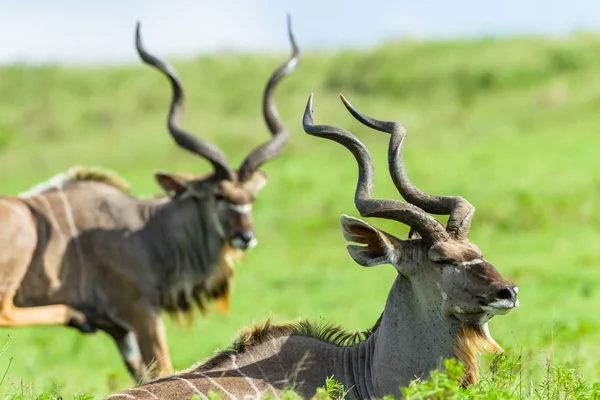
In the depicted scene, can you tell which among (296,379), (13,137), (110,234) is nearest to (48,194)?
(110,234)

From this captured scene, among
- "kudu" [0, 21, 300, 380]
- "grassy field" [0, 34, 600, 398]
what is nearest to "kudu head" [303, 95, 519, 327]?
"grassy field" [0, 34, 600, 398]

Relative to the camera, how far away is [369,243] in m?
5.16

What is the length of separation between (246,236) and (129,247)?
98 centimetres

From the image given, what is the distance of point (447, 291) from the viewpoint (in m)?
4.89

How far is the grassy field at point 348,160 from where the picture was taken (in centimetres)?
1238

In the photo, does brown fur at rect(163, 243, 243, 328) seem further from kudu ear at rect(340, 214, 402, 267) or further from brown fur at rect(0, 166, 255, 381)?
kudu ear at rect(340, 214, 402, 267)

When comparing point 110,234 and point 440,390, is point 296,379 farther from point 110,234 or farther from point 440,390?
point 110,234

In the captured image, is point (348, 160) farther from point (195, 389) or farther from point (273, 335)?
point (195, 389)

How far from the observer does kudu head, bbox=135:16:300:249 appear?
9109 millimetres

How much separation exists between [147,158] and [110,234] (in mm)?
18694

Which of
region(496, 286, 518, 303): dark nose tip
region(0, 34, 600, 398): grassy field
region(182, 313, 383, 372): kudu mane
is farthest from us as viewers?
region(0, 34, 600, 398): grassy field

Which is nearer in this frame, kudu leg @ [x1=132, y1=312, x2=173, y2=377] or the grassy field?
kudu leg @ [x1=132, y1=312, x2=173, y2=377]

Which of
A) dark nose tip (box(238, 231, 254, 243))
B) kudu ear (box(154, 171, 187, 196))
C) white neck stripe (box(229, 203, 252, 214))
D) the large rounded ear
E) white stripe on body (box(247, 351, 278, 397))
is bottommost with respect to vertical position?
white stripe on body (box(247, 351, 278, 397))

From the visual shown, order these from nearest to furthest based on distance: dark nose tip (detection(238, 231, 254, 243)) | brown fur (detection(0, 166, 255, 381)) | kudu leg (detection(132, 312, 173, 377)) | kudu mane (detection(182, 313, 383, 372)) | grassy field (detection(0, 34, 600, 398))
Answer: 1. kudu mane (detection(182, 313, 383, 372))
2. brown fur (detection(0, 166, 255, 381))
3. kudu leg (detection(132, 312, 173, 377))
4. dark nose tip (detection(238, 231, 254, 243))
5. grassy field (detection(0, 34, 600, 398))
